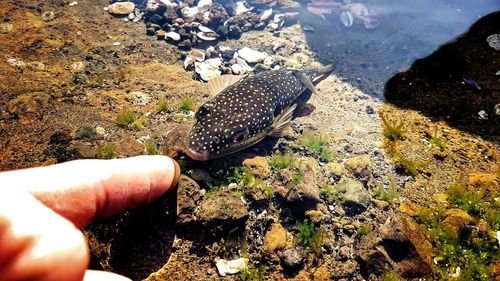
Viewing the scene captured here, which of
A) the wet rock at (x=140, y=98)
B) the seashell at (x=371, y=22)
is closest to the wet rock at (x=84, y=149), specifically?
the wet rock at (x=140, y=98)

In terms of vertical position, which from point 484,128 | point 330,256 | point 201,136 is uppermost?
point 484,128

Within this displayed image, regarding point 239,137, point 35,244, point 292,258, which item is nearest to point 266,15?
point 239,137

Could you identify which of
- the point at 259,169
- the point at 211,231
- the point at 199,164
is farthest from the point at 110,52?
Result: the point at 211,231

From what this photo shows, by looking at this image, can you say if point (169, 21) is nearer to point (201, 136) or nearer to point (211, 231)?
point (201, 136)

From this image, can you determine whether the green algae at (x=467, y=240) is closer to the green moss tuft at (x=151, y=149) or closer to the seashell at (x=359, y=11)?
the green moss tuft at (x=151, y=149)

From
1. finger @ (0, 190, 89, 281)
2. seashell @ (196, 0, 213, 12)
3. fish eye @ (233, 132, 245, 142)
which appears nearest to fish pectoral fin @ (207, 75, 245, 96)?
fish eye @ (233, 132, 245, 142)

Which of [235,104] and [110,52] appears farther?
[110,52]
